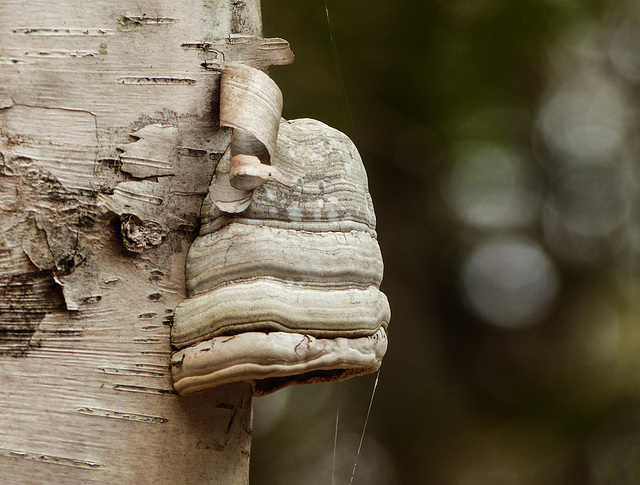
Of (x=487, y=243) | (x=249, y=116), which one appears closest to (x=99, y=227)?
(x=249, y=116)

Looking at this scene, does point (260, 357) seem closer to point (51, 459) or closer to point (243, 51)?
point (51, 459)

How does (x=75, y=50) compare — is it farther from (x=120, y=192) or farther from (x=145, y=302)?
(x=145, y=302)

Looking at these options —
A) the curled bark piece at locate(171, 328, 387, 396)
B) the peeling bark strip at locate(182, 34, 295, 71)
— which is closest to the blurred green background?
the peeling bark strip at locate(182, 34, 295, 71)

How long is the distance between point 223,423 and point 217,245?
24cm

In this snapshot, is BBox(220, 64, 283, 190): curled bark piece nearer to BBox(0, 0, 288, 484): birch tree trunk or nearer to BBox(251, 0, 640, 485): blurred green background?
BBox(0, 0, 288, 484): birch tree trunk

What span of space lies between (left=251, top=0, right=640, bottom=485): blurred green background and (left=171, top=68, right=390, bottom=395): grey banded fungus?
172 cm

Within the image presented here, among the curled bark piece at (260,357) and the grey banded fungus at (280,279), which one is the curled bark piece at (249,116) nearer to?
the grey banded fungus at (280,279)

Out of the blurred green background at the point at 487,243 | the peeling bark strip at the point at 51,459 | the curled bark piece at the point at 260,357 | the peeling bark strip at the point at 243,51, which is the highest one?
the peeling bark strip at the point at 243,51

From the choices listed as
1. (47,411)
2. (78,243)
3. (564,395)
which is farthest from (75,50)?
(564,395)

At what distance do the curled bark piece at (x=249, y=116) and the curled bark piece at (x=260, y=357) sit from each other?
18cm

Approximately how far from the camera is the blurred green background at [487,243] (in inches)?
98.7

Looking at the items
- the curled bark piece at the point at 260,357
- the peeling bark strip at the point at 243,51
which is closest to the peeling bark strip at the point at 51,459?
the curled bark piece at the point at 260,357

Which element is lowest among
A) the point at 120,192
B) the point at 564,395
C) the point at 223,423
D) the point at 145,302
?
the point at 564,395

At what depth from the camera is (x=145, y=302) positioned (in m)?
0.72
